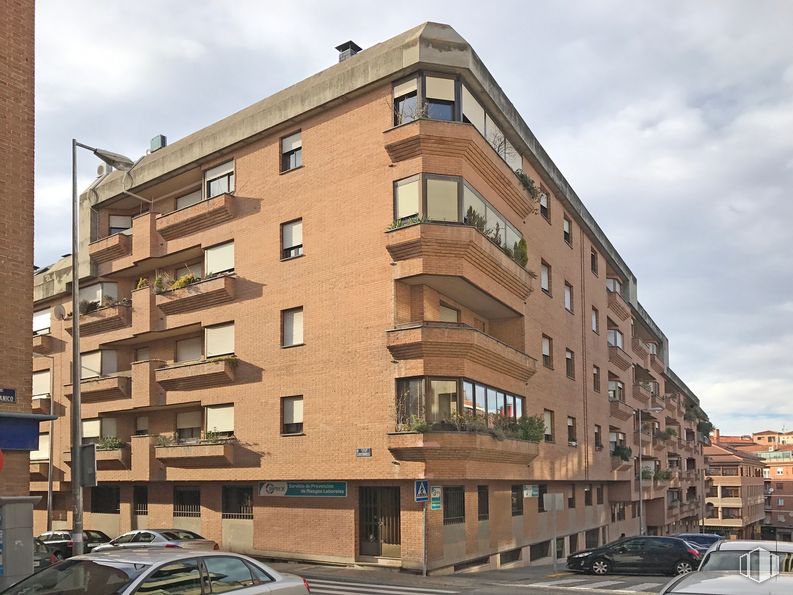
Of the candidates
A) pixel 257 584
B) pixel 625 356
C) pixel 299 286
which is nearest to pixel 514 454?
pixel 299 286

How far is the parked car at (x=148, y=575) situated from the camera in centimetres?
862

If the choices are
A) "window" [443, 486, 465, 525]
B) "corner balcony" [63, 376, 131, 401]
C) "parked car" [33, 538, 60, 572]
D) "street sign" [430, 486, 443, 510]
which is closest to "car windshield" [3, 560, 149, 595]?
"parked car" [33, 538, 60, 572]

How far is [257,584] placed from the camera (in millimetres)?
9938

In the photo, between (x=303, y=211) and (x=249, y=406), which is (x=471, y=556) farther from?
(x=303, y=211)

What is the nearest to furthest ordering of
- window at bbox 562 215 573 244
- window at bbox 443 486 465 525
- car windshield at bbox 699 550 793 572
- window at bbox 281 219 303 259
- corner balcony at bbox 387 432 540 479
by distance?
car windshield at bbox 699 550 793 572 → corner balcony at bbox 387 432 540 479 → window at bbox 443 486 465 525 → window at bbox 281 219 303 259 → window at bbox 562 215 573 244

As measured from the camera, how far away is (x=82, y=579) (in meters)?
8.77

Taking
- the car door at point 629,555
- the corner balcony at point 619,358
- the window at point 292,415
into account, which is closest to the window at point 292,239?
the window at point 292,415

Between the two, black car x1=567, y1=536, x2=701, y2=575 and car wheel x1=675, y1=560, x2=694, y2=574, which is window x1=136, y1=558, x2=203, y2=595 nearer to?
black car x1=567, y1=536, x2=701, y2=575

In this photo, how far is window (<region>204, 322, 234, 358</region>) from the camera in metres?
31.6

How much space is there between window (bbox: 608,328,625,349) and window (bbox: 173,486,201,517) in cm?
2690

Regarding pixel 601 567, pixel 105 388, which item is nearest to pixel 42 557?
pixel 105 388

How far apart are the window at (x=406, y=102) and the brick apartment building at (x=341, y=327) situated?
0.07 metres

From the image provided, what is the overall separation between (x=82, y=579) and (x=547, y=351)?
29731mm

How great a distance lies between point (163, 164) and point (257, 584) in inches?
1091
